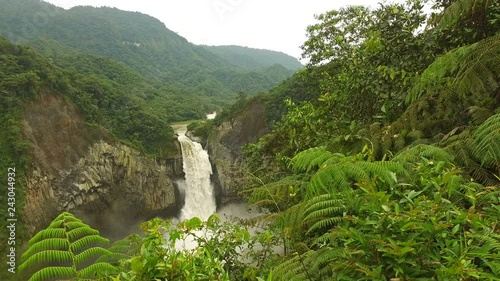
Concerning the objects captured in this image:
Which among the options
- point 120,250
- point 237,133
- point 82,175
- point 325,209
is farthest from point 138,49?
point 325,209

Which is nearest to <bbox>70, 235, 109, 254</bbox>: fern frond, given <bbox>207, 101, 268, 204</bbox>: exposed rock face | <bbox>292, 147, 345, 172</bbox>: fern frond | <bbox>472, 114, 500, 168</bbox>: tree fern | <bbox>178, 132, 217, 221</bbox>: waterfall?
<bbox>292, 147, 345, 172</bbox>: fern frond

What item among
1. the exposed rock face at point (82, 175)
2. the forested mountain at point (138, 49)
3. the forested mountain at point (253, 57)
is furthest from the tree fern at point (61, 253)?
the forested mountain at point (253, 57)

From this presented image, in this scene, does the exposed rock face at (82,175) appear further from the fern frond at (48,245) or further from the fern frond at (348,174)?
the fern frond at (348,174)

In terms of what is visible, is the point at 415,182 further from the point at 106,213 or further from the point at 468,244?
the point at 106,213

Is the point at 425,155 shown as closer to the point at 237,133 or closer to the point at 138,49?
the point at 237,133

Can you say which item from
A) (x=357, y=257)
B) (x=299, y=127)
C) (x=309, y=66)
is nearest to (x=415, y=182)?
(x=357, y=257)

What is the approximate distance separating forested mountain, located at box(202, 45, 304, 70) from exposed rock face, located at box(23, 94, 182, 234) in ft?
372

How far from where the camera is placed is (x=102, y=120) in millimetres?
23938

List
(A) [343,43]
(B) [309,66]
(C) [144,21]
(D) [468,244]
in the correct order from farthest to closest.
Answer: (C) [144,21], (B) [309,66], (A) [343,43], (D) [468,244]

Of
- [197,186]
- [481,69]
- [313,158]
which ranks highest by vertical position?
[481,69]

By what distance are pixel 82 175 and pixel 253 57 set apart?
139300mm

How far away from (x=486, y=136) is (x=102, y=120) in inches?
999

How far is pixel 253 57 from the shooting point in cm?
15250

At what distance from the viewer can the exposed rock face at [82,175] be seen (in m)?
18.9
